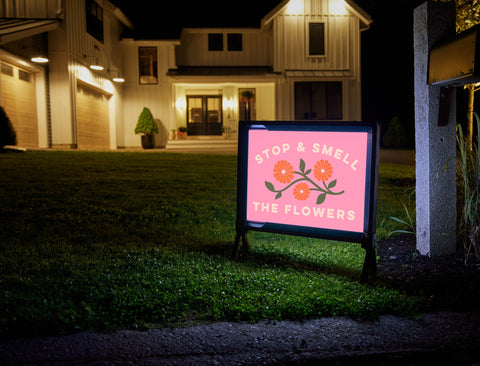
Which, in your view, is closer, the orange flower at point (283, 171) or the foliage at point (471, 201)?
the foliage at point (471, 201)

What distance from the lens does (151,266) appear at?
3699 millimetres

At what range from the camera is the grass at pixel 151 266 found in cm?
275

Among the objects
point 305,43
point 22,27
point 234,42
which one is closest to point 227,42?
point 234,42

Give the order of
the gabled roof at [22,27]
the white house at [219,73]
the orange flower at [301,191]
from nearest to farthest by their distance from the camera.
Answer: the orange flower at [301,191]
the gabled roof at [22,27]
the white house at [219,73]

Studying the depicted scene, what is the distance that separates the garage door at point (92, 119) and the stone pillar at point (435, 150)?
54.5 ft

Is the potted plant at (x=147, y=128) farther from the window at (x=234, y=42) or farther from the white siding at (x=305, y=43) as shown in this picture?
the white siding at (x=305, y=43)

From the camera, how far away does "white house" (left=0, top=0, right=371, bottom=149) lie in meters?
20.7

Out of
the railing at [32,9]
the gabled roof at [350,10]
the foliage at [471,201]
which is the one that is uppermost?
the gabled roof at [350,10]

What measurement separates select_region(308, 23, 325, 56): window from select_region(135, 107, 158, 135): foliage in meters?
9.13

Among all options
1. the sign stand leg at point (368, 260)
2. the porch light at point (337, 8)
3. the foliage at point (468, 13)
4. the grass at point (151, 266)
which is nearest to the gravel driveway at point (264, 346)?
the grass at point (151, 266)

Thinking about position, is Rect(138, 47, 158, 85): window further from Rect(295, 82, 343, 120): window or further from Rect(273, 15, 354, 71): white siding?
Rect(295, 82, 343, 120): window

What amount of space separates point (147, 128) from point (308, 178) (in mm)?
19149

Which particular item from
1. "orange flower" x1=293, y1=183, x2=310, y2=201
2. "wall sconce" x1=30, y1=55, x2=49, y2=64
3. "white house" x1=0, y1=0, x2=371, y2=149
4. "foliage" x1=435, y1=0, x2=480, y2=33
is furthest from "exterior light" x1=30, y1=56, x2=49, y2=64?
"orange flower" x1=293, y1=183, x2=310, y2=201

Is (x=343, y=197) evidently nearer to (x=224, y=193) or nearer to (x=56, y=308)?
(x=56, y=308)
